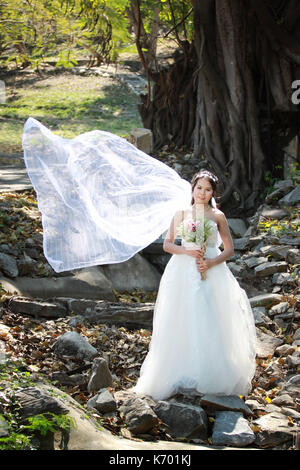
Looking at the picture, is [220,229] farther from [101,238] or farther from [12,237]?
[12,237]

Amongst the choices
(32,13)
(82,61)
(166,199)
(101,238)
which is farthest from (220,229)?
(82,61)

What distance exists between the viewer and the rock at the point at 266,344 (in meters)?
5.47

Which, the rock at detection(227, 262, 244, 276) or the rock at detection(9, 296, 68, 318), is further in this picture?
the rock at detection(227, 262, 244, 276)

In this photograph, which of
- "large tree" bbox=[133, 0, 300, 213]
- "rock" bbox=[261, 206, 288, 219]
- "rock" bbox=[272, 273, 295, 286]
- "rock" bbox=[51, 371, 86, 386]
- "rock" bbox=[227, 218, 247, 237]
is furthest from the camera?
"large tree" bbox=[133, 0, 300, 213]

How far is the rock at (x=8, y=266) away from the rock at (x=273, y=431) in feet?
12.0

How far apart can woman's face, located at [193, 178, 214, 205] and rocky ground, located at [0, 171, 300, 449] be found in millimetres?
1480

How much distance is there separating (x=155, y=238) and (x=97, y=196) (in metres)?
0.83

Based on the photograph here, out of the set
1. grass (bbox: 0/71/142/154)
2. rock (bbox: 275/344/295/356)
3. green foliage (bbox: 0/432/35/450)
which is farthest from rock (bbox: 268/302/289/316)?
grass (bbox: 0/71/142/154)

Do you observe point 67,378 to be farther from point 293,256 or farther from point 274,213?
point 274,213

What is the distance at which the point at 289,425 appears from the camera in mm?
4023

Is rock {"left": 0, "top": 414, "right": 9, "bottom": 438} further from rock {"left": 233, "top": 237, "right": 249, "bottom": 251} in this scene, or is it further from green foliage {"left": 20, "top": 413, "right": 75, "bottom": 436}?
rock {"left": 233, "top": 237, "right": 249, "bottom": 251}

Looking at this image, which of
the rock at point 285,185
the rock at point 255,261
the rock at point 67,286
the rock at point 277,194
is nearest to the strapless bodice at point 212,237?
the rock at point 67,286

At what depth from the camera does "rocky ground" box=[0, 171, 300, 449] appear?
13.0 ft
